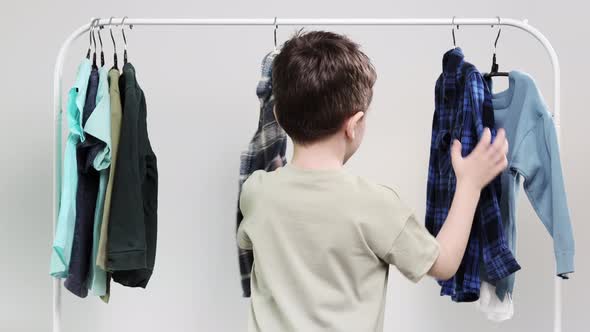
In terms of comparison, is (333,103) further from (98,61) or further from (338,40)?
(98,61)

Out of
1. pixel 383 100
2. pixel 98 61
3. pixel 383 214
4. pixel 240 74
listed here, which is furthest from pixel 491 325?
pixel 98 61

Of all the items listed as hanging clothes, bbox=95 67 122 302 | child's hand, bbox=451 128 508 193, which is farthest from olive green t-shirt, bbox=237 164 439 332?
hanging clothes, bbox=95 67 122 302

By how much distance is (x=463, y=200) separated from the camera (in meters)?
1.27

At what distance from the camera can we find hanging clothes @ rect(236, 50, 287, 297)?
170cm

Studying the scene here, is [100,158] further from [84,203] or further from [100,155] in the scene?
[84,203]

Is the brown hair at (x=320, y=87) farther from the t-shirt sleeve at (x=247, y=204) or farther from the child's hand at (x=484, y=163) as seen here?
the child's hand at (x=484, y=163)

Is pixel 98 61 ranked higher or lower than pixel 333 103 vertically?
higher

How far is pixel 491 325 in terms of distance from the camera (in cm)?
248

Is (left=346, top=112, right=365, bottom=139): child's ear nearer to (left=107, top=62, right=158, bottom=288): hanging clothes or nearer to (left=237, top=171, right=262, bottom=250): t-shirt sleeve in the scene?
(left=237, top=171, right=262, bottom=250): t-shirt sleeve

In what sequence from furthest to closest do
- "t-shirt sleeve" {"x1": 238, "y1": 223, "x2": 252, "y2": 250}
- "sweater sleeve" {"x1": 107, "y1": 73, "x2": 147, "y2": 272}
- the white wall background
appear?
the white wall background, "sweater sleeve" {"x1": 107, "y1": 73, "x2": 147, "y2": 272}, "t-shirt sleeve" {"x1": 238, "y1": 223, "x2": 252, "y2": 250}

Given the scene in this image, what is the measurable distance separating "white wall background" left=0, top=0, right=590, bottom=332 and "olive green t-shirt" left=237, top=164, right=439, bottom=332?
1287 millimetres

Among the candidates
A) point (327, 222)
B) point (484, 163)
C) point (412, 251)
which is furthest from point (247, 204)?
point (484, 163)

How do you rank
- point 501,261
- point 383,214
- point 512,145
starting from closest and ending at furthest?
point 383,214
point 501,261
point 512,145

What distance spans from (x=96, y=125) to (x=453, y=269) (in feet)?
3.13
